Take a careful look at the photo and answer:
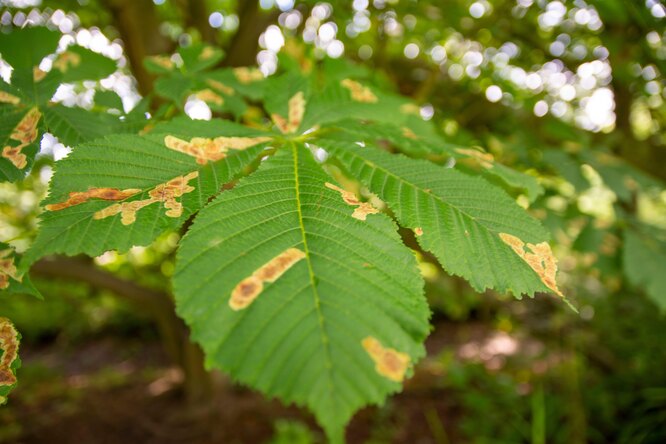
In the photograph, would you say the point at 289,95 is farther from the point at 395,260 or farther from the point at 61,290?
the point at 61,290

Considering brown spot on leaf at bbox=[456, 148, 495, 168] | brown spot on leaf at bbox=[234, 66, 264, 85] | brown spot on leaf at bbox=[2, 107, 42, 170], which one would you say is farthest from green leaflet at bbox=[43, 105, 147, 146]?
brown spot on leaf at bbox=[456, 148, 495, 168]

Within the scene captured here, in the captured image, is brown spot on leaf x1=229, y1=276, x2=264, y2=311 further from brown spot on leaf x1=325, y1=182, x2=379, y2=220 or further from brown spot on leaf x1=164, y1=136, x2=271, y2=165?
brown spot on leaf x1=164, y1=136, x2=271, y2=165

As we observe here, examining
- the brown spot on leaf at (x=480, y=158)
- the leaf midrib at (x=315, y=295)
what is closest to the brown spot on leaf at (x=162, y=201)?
the leaf midrib at (x=315, y=295)

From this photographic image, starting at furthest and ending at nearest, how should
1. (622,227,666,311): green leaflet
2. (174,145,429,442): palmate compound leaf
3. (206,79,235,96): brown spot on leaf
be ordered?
1. (622,227,666,311): green leaflet
2. (206,79,235,96): brown spot on leaf
3. (174,145,429,442): palmate compound leaf

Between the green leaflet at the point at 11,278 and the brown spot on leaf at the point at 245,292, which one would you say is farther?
the green leaflet at the point at 11,278

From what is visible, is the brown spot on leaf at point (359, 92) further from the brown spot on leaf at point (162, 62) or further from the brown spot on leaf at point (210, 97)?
the brown spot on leaf at point (162, 62)

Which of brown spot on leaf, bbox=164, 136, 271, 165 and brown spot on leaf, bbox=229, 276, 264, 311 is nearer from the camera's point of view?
brown spot on leaf, bbox=229, 276, 264, 311

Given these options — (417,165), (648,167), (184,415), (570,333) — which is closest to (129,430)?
(184,415)
